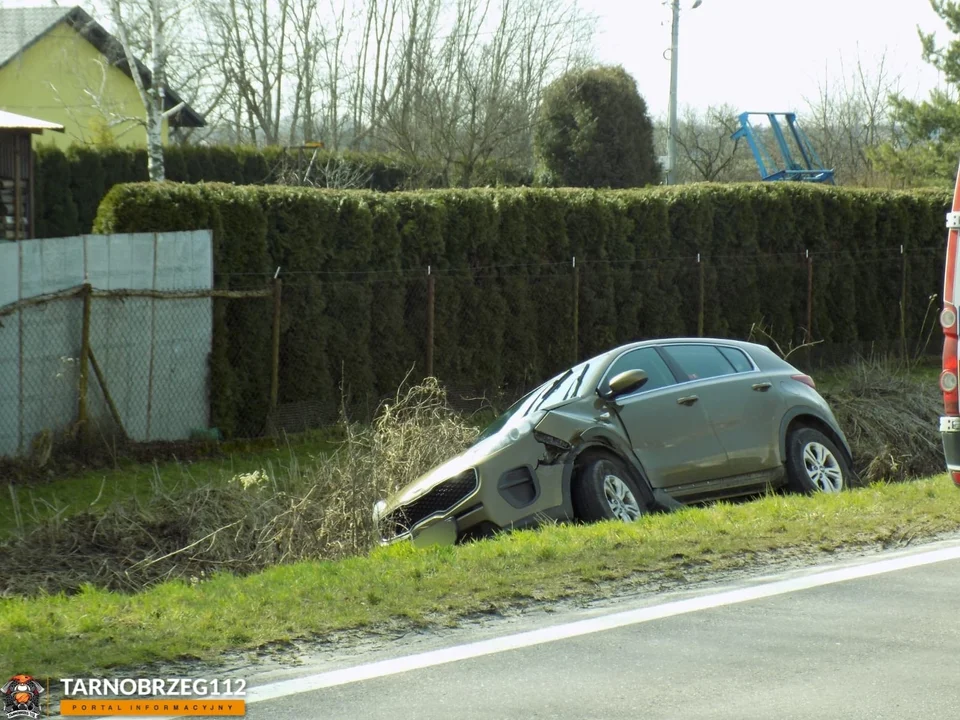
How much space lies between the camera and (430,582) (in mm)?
7055

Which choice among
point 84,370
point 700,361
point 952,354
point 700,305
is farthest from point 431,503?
point 700,305

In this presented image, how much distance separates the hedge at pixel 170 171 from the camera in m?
27.8

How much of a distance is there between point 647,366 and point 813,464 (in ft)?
5.56

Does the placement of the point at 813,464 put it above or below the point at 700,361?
below

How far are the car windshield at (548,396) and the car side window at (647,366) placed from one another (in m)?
0.26

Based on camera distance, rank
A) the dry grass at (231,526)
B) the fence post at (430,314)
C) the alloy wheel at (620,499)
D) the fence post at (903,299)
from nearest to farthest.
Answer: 1. the alloy wheel at (620,499)
2. the dry grass at (231,526)
3. the fence post at (430,314)
4. the fence post at (903,299)

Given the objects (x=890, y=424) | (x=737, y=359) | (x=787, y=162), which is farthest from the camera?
(x=787, y=162)

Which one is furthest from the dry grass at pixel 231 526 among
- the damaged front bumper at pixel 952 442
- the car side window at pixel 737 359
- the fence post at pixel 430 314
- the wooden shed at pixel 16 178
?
the wooden shed at pixel 16 178

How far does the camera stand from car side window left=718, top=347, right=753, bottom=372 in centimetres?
1075

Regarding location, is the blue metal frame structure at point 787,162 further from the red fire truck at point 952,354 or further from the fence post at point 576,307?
the red fire truck at point 952,354

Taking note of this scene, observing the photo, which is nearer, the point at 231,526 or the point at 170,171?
the point at 231,526

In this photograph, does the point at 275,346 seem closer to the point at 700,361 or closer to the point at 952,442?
the point at 700,361

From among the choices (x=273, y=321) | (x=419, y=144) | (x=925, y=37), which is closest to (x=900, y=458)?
(x=273, y=321)

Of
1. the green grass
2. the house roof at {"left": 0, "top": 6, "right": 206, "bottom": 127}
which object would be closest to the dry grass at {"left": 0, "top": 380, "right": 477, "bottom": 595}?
the green grass
